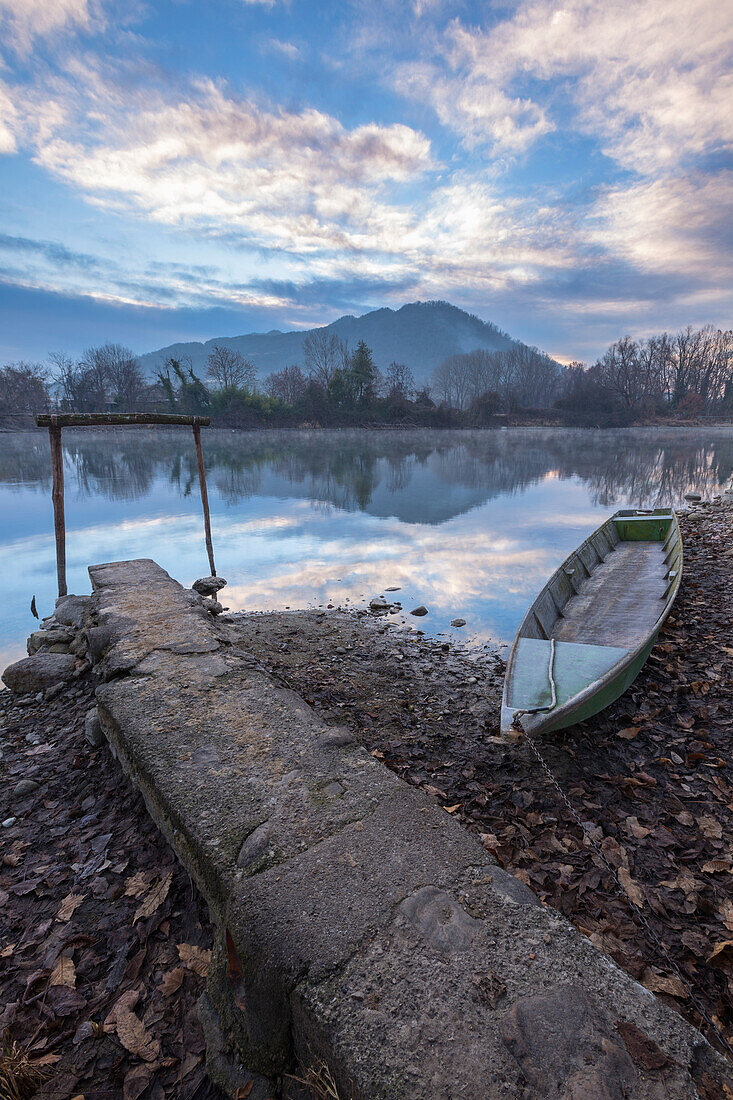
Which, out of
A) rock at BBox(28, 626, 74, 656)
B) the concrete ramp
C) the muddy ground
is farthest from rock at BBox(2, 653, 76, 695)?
the concrete ramp

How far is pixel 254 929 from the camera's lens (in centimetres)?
202

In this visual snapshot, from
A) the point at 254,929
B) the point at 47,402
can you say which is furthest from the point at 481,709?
the point at 47,402

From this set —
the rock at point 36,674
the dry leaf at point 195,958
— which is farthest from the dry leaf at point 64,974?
the rock at point 36,674

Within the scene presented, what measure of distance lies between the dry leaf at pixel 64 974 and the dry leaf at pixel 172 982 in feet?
1.46

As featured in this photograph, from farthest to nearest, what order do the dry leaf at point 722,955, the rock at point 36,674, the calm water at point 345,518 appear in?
the calm water at point 345,518, the rock at point 36,674, the dry leaf at point 722,955

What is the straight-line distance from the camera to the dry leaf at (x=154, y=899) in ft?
8.88

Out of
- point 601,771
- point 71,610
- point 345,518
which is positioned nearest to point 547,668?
point 601,771

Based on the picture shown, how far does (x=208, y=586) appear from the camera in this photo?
9.66m

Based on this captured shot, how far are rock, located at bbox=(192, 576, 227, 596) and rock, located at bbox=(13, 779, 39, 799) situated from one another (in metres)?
5.80

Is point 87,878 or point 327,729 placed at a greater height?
point 327,729

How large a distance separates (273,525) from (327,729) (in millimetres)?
12418

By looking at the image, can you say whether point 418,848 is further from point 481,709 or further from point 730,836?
point 481,709

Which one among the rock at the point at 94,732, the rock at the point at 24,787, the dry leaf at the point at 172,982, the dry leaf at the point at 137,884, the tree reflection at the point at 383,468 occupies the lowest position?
the rock at the point at 24,787

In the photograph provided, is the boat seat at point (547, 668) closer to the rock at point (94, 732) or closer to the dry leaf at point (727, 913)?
the dry leaf at point (727, 913)
